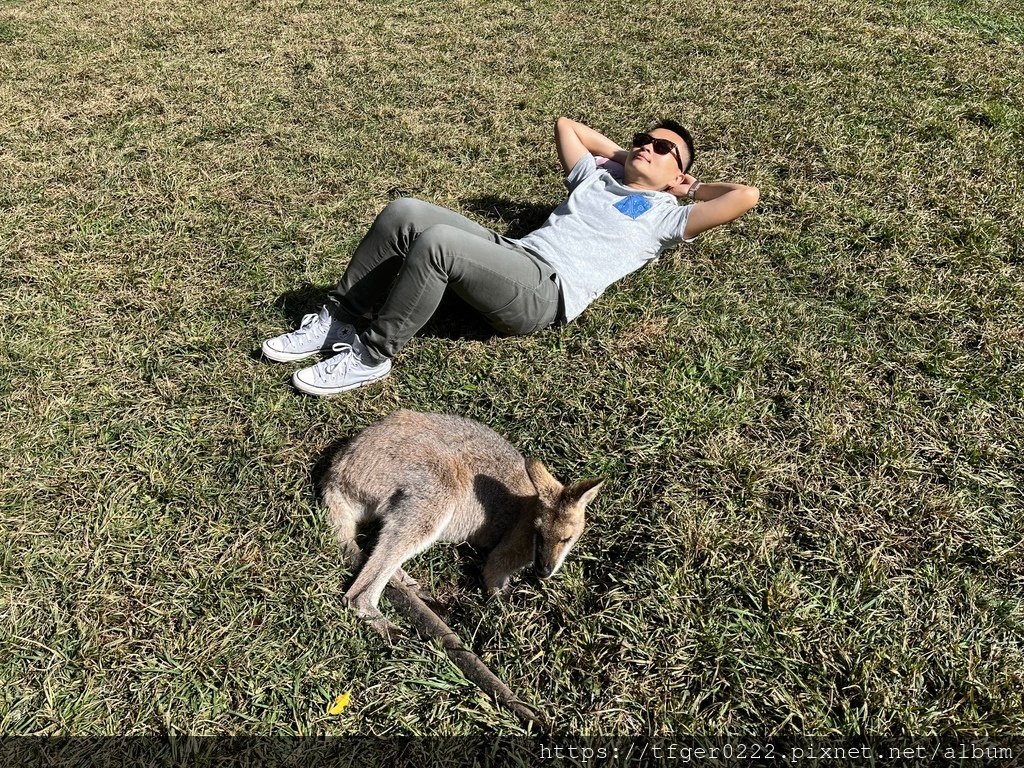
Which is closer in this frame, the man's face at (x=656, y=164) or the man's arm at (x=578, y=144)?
the man's face at (x=656, y=164)

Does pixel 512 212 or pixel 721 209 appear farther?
pixel 512 212

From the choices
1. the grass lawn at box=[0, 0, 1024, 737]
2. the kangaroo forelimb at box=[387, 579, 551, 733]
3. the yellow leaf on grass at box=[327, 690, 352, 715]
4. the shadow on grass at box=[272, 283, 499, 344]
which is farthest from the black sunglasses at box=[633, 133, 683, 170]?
the yellow leaf on grass at box=[327, 690, 352, 715]

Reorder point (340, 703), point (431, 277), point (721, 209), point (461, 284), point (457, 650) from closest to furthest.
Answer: point (340, 703) < point (457, 650) < point (431, 277) < point (461, 284) < point (721, 209)

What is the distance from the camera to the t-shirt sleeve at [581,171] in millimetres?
4963

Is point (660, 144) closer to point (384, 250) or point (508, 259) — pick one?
point (508, 259)

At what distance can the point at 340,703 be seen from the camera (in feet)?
9.22

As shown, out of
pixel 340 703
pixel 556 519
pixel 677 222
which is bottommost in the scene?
pixel 340 703

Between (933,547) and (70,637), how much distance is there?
4230 millimetres

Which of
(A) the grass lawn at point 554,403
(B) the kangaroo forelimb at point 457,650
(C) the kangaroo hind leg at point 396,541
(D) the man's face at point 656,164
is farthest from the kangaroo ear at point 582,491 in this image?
(D) the man's face at point 656,164

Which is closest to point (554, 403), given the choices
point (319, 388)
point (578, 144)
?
point (319, 388)

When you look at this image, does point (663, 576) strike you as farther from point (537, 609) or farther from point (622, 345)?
point (622, 345)

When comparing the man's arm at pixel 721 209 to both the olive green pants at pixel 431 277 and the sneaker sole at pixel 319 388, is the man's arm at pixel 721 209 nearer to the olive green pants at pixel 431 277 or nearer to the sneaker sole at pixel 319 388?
the olive green pants at pixel 431 277

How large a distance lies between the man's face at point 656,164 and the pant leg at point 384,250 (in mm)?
1204

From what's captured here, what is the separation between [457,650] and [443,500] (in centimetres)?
72
